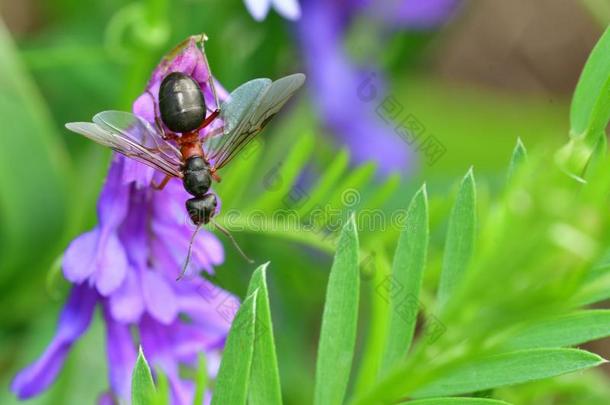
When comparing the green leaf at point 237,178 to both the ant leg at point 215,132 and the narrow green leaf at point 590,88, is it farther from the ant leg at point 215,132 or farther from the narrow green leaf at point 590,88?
the narrow green leaf at point 590,88

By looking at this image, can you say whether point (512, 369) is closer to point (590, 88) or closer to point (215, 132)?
point (590, 88)

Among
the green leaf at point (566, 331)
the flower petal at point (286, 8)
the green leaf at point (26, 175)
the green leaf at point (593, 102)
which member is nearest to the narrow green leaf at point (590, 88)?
the green leaf at point (593, 102)

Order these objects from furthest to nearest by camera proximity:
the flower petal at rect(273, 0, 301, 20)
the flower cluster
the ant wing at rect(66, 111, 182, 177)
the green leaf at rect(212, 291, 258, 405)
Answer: the flower cluster → the flower petal at rect(273, 0, 301, 20) → the ant wing at rect(66, 111, 182, 177) → the green leaf at rect(212, 291, 258, 405)

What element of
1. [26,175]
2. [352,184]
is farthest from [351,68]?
[352,184]

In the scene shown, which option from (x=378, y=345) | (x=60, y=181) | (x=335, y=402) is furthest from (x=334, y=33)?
(x=335, y=402)

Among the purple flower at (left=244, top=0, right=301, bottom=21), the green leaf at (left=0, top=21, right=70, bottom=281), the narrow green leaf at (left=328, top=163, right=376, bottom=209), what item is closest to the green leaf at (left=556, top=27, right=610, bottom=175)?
the narrow green leaf at (left=328, top=163, right=376, bottom=209)

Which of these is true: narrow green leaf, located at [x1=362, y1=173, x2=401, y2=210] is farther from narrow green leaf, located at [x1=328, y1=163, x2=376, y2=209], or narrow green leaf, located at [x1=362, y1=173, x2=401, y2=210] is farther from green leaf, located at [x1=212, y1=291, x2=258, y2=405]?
green leaf, located at [x1=212, y1=291, x2=258, y2=405]
